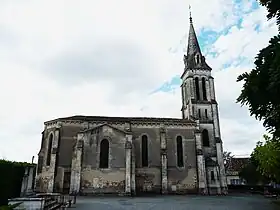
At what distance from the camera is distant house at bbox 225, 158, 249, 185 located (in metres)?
52.8

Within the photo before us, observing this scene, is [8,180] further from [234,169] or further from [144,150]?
[234,169]

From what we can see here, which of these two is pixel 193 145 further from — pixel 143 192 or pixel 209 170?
pixel 143 192

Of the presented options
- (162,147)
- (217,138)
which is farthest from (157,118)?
(217,138)

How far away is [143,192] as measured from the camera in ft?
100

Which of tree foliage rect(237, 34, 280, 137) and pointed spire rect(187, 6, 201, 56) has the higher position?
pointed spire rect(187, 6, 201, 56)

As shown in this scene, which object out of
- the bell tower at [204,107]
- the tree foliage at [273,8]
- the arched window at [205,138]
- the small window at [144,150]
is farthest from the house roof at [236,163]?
the tree foliage at [273,8]

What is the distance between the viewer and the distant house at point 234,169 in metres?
52.8

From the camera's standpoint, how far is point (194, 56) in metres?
41.2

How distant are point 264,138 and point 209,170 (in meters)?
8.17

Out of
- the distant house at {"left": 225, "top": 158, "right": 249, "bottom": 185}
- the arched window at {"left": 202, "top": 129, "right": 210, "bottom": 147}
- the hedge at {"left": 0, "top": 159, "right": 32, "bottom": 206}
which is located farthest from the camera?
the distant house at {"left": 225, "top": 158, "right": 249, "bottom": 185}

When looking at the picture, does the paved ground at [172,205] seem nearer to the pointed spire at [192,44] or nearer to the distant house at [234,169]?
the pointed spire at [192,44]

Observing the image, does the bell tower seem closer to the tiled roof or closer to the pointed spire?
the pointed spire

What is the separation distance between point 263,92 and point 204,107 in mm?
32231

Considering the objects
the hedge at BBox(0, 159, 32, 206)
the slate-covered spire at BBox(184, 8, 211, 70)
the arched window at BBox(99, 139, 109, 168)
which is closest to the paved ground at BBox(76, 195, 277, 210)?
the hedge at BBox(0, 159, 32, 206)
